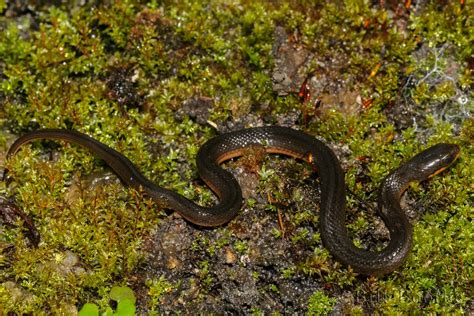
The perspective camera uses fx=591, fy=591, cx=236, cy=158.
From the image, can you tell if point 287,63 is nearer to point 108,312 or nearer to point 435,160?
point 435,160

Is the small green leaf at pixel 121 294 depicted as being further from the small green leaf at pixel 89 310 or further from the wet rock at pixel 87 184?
the wet rock at pixel 87 184

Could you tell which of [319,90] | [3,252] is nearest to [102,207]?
[3,252]

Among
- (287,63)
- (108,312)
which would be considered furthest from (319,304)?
(287,63)

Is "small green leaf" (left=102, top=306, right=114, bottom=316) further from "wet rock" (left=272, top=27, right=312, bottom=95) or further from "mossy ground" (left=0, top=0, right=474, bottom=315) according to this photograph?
"wet rock" (left=272, top=27, right=312, bottom=95)

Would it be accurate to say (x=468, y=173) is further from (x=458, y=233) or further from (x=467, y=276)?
(x=467, y=276)

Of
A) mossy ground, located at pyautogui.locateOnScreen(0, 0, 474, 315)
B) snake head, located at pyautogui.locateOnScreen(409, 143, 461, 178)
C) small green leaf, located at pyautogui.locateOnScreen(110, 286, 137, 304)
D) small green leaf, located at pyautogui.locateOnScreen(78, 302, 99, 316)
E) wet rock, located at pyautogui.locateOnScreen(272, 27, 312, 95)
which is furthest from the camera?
wet rock, located at pyautogui.locateOnScreen(272, 27, 312, 95)

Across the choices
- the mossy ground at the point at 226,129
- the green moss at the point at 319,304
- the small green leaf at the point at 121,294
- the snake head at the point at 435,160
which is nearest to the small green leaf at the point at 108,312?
the small green leaf at the point at 121,294

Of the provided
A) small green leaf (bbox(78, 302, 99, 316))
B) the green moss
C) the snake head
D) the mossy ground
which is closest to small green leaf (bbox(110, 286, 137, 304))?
the mossy ground

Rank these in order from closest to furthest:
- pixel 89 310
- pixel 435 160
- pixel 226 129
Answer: pixel 89 310 → pixel 435 160 → pixel 226 129
